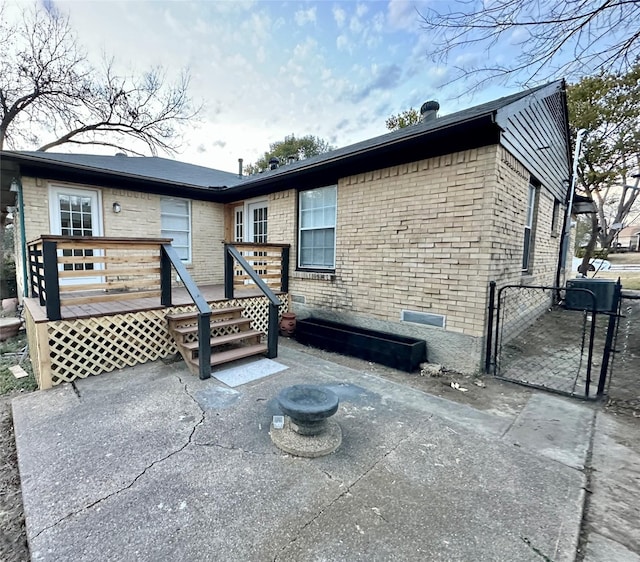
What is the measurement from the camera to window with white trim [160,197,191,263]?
7.79 m

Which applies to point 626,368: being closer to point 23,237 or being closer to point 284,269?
point 284,269

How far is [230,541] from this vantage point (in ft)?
5.67

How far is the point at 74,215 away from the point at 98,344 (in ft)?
12.8

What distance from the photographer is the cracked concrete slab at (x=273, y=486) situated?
171 cm

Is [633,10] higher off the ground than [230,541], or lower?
higher

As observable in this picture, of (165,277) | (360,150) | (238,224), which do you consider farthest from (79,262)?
(238,224)

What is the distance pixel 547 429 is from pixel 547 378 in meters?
1.62

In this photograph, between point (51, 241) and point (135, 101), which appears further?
point (135, 101)

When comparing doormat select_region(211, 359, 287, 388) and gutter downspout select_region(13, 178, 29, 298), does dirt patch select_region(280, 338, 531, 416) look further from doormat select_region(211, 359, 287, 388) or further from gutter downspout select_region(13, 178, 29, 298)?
gutter downspout select_region(13, 178, 29, 298)

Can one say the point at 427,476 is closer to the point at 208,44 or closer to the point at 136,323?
the point at 136,323

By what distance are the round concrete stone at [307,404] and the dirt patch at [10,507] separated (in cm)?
171

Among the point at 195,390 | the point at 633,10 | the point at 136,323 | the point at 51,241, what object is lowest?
the point at 195,390

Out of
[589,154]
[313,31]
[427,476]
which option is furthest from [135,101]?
[589,154]

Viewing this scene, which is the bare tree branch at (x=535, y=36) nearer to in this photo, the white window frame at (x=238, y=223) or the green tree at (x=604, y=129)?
the white window frame at (x=238, y=223)
